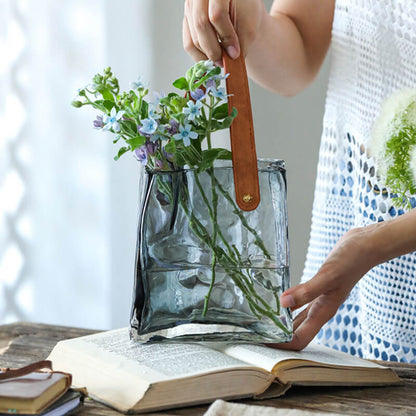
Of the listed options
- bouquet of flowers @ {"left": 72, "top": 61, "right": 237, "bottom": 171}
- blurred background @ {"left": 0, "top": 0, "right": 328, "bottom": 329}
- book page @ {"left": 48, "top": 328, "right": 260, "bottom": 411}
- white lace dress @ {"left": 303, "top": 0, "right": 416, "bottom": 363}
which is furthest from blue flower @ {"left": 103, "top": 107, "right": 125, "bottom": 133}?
blurred background @ {"left": 0, "top": 0, "right": 328, "bottom": 329}

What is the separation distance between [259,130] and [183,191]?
1.24m

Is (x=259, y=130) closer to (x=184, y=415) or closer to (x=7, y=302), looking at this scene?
(x=7, y=302)

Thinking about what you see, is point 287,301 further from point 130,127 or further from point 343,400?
point 130,127

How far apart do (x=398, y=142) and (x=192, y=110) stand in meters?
0.26

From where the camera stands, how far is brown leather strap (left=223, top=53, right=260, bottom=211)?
0.71m

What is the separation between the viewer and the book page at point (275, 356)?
2.19 ft

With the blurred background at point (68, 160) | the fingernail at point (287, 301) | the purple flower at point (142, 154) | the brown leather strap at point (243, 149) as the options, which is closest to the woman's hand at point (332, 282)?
the fingernail at point (287, 301)

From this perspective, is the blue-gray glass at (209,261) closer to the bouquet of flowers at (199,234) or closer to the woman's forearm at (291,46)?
the bouquet of flowers at (199,234)

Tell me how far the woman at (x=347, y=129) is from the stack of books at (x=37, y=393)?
266 mm

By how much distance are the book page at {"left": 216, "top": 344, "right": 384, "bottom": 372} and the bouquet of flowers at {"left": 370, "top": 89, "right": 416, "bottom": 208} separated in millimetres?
202

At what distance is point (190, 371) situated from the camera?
2.05ft

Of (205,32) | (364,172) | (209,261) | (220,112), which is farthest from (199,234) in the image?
(364,172)

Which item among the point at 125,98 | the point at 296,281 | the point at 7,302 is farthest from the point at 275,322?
the point at 7,302

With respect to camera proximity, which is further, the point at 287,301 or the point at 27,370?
the point at 287,301
